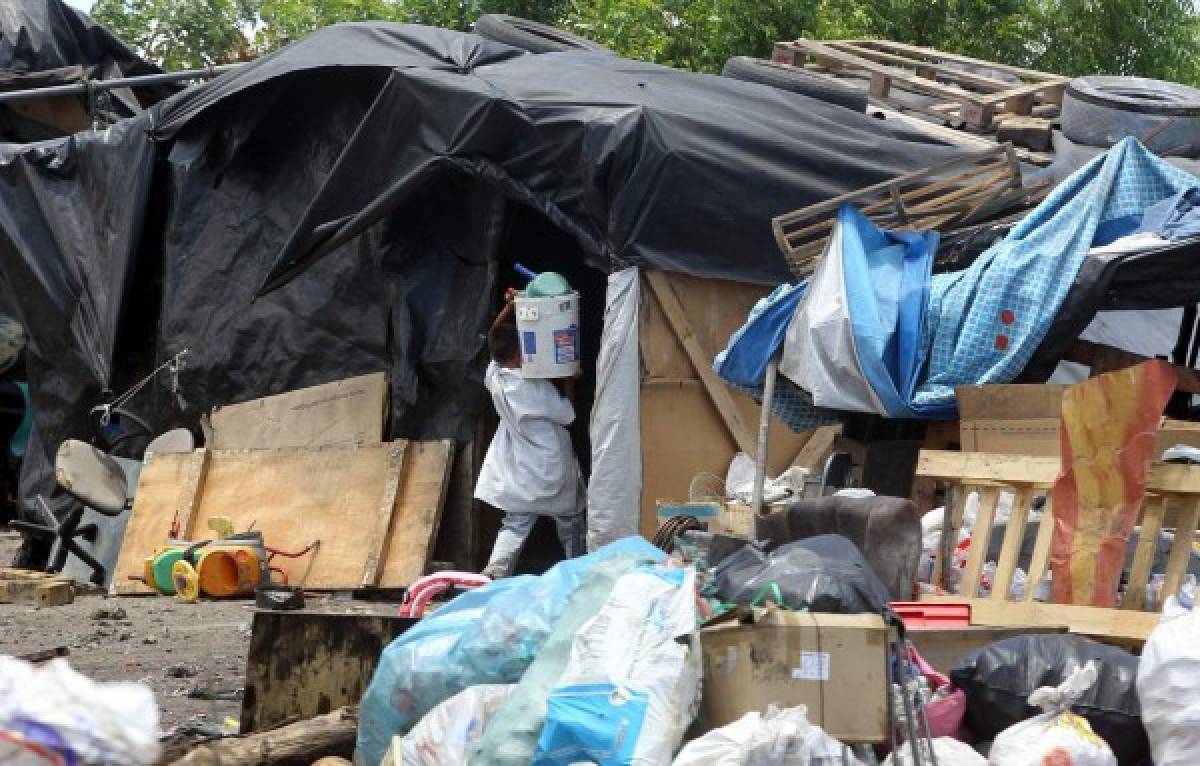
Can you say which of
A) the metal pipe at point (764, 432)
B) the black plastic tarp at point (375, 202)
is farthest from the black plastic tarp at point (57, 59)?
the metal pipe at point (764, 432)

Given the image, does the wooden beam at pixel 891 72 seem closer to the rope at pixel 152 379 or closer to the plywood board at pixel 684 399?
the plywood board at pixel 684 399

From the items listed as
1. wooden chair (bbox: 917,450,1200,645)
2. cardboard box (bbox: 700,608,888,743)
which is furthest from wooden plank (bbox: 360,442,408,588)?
cardboard box (bbox: 700,608,888,743)

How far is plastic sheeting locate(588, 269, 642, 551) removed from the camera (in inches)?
384

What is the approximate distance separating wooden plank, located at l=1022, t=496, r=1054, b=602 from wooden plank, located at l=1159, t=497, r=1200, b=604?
49cm

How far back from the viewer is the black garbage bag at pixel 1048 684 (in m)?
5.32

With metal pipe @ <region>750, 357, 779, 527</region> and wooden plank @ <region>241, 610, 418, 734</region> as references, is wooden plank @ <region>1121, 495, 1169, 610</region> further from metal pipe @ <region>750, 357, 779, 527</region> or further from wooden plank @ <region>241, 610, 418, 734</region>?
wooden plank @ <region>241, 610, 418, 734</region>

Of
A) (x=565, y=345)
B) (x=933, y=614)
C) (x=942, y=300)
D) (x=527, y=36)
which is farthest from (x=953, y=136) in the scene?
(x=933, y=614)

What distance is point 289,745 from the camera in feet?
19.6

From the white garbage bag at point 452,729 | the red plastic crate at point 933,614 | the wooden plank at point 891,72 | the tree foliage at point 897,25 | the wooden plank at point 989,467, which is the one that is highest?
the tree foliage at point 897,25

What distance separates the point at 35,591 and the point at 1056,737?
267 inches

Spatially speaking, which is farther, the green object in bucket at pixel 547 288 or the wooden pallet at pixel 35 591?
the wooden pallet at pixel 35 591

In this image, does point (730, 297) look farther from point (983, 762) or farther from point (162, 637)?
point (983, 762)

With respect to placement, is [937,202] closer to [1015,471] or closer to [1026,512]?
[1015,471]

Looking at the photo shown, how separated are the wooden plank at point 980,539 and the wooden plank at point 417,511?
4.06 metres
